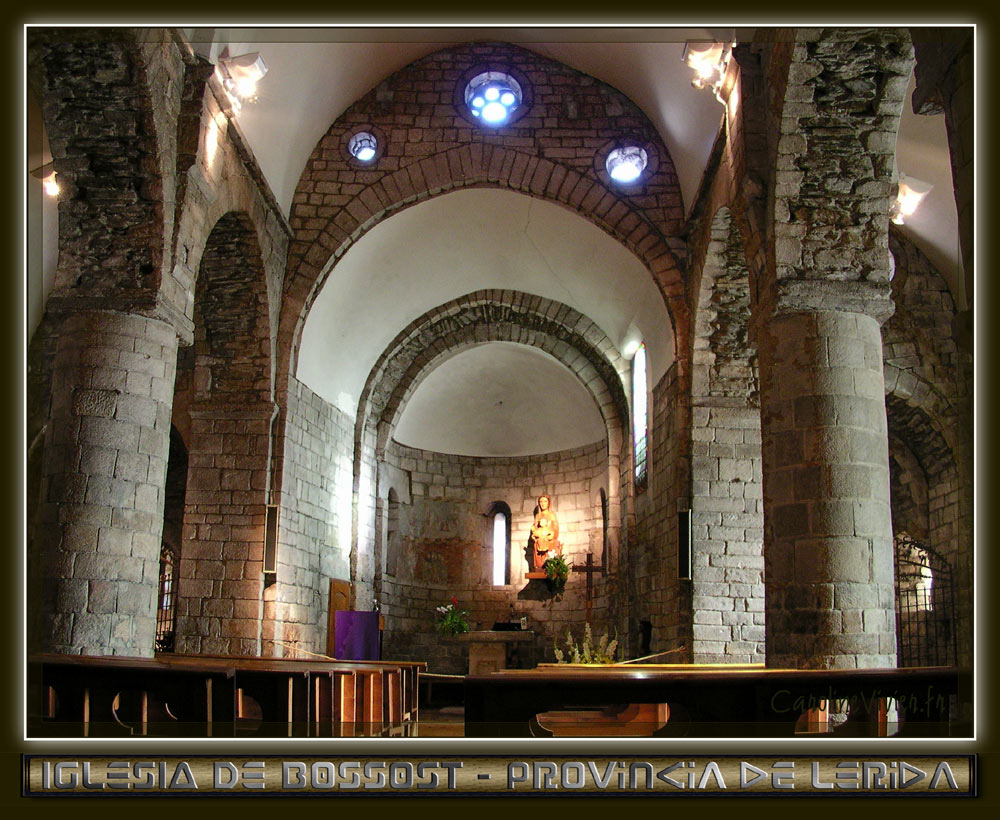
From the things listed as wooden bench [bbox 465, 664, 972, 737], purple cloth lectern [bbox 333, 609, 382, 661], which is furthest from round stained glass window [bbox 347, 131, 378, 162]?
wooden bench [bbox 465, 664, 972, 737]

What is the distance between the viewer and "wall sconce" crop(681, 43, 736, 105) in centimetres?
886

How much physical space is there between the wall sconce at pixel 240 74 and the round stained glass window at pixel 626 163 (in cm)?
491

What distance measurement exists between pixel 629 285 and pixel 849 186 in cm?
597

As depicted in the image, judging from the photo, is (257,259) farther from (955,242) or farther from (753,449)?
(955,242)

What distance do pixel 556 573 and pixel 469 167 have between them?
7576 mm

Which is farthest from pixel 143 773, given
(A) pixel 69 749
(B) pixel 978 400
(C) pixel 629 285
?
(C) pixel 629 285

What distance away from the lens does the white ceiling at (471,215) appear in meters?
10.7

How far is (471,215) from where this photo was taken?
13992 mm

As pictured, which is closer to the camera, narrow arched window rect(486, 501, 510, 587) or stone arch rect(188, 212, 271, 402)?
stone arch rect(188, 212, 271, 402)

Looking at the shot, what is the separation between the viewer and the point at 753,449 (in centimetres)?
1139

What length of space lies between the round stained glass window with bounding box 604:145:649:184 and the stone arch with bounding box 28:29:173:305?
6.15 meters

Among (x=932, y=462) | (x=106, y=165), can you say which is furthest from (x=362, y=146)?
(x=932, y=462)

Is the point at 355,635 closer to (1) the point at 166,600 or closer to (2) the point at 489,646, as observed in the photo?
(2) the point at 489,646

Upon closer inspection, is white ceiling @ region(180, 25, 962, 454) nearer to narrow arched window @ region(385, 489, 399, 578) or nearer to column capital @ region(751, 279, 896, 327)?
column capital @ region(751, 279, 896, 327)
